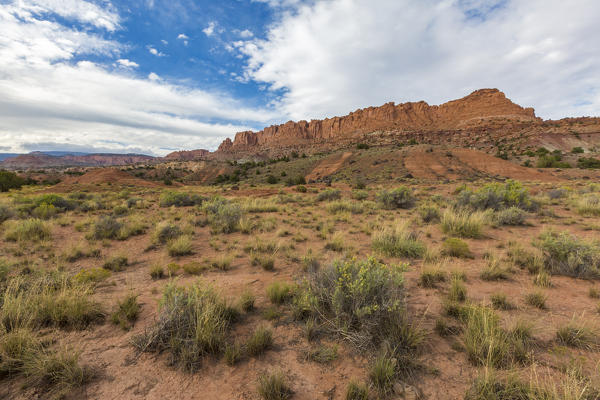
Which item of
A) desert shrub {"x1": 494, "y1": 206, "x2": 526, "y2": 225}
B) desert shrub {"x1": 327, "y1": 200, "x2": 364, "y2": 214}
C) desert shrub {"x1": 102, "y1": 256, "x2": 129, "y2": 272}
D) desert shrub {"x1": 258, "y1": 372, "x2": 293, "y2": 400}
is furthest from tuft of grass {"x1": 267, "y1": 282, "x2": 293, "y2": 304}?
desert shrub {"x1": 494, "y1": 206, "x2": 526, "y2": 225}

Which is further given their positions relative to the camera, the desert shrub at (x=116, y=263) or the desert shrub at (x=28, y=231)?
the desert shrub at (x=28, y=231)

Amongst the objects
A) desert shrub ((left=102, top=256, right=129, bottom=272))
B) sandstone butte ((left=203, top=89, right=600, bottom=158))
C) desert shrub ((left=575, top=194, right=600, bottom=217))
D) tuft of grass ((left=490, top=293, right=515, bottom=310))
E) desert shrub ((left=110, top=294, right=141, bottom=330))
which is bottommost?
desert shrub ((left=102, top=256, right=129, bottom=272))

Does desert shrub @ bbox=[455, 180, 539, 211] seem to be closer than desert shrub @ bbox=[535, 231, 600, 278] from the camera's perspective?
No

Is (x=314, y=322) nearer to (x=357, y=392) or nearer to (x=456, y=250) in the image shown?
(x=357, y=392)

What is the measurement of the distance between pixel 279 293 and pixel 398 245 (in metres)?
3.45

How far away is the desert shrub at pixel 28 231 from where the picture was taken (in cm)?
637

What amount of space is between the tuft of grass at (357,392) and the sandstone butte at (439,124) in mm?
61815

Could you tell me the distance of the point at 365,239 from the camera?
23.1 ft

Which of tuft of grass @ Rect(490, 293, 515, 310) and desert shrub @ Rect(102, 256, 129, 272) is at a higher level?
tuft of grass @ Rect(490, 293, 515, 310)

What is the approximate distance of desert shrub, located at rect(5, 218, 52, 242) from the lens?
637 centimetres

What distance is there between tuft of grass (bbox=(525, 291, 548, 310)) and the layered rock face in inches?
3311

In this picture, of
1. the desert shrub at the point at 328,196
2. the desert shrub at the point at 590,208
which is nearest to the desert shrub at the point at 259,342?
the desert shrub at the point at 328,196

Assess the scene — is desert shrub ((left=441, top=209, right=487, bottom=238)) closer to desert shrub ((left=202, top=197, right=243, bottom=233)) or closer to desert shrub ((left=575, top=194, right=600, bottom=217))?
desert shrub ((left=575, top=194, right=600, bottom=217))

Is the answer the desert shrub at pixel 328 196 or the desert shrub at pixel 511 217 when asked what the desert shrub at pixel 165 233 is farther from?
the desert shrub at pixel 511 217
